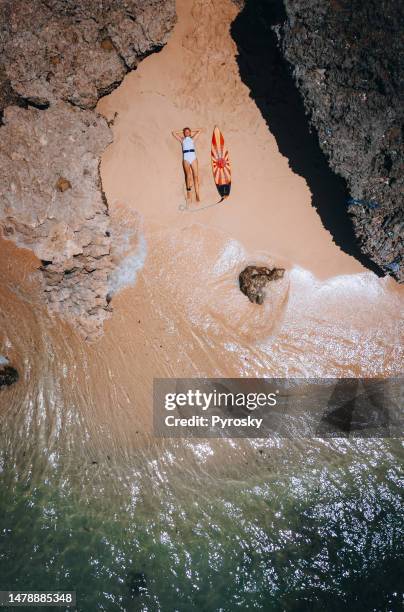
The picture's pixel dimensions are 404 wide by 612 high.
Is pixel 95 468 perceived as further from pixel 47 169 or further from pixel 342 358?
pixel 47 169

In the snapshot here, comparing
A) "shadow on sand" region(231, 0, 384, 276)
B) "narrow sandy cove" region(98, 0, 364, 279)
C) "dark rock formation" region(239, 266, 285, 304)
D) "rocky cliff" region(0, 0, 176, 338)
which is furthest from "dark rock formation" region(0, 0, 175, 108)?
"dark rock formation" region(239, 266, 285, 304)

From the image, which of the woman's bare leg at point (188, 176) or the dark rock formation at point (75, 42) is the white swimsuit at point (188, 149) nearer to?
the woman's bare leg at point (188, 176)

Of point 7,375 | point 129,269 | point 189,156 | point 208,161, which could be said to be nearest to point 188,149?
point 189,156

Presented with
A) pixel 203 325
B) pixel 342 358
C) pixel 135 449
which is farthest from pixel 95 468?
pixel 342 358

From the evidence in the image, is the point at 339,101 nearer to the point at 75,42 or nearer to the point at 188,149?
the point at 188,149

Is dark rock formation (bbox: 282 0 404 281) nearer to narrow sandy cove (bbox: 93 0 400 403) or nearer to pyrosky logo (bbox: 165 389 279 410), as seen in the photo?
narrow sandy cove (bbox: 93 0 400 403)

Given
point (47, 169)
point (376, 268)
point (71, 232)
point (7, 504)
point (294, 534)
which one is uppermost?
point (47, 169)

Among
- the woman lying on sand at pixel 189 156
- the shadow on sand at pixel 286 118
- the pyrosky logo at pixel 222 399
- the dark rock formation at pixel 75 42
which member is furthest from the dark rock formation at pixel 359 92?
the pyrosky logo at pixel 222 399
